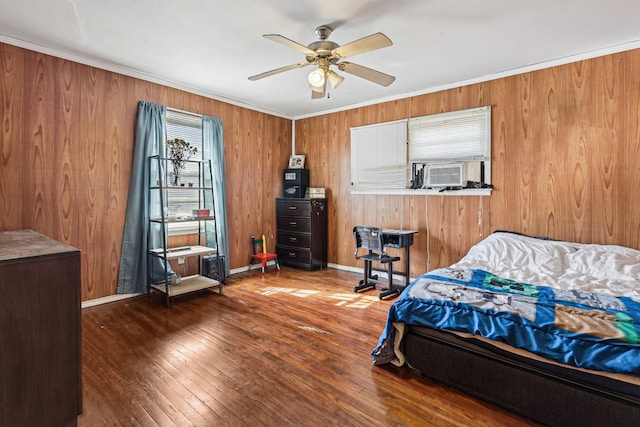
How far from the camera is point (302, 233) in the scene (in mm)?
5199

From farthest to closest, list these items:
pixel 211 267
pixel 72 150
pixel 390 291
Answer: pixel 211 267 → pixel 390 291 → pixel 72 150

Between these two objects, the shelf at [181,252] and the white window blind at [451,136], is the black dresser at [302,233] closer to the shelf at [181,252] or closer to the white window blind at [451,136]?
the shelf at [181,252]

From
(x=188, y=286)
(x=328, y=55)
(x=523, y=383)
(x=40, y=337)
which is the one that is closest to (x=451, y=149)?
(x=328, y=55)

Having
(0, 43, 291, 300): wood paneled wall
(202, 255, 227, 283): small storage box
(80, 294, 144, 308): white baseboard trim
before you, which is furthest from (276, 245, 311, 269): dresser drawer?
(0, 43, 291, 300): wood paneled wall

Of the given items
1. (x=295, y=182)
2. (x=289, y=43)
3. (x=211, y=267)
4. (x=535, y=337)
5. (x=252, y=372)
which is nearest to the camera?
(x=535, y=337)

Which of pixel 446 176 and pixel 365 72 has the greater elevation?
pixel 365 72

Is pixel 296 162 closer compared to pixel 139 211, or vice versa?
pixel 139 211

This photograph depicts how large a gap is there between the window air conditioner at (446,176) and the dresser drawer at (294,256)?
7.03 feet

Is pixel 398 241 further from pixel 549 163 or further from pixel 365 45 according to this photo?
pixel 365 45

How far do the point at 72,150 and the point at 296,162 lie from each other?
3105 mm

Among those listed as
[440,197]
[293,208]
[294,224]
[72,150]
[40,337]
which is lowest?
[40,337]

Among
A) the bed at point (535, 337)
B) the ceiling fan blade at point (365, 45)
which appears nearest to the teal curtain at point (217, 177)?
the ceiling fan blade at point (365, 45)

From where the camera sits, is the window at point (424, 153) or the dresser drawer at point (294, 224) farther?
the dresser drawer at point (294, 224)

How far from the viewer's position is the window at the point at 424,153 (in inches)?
155
